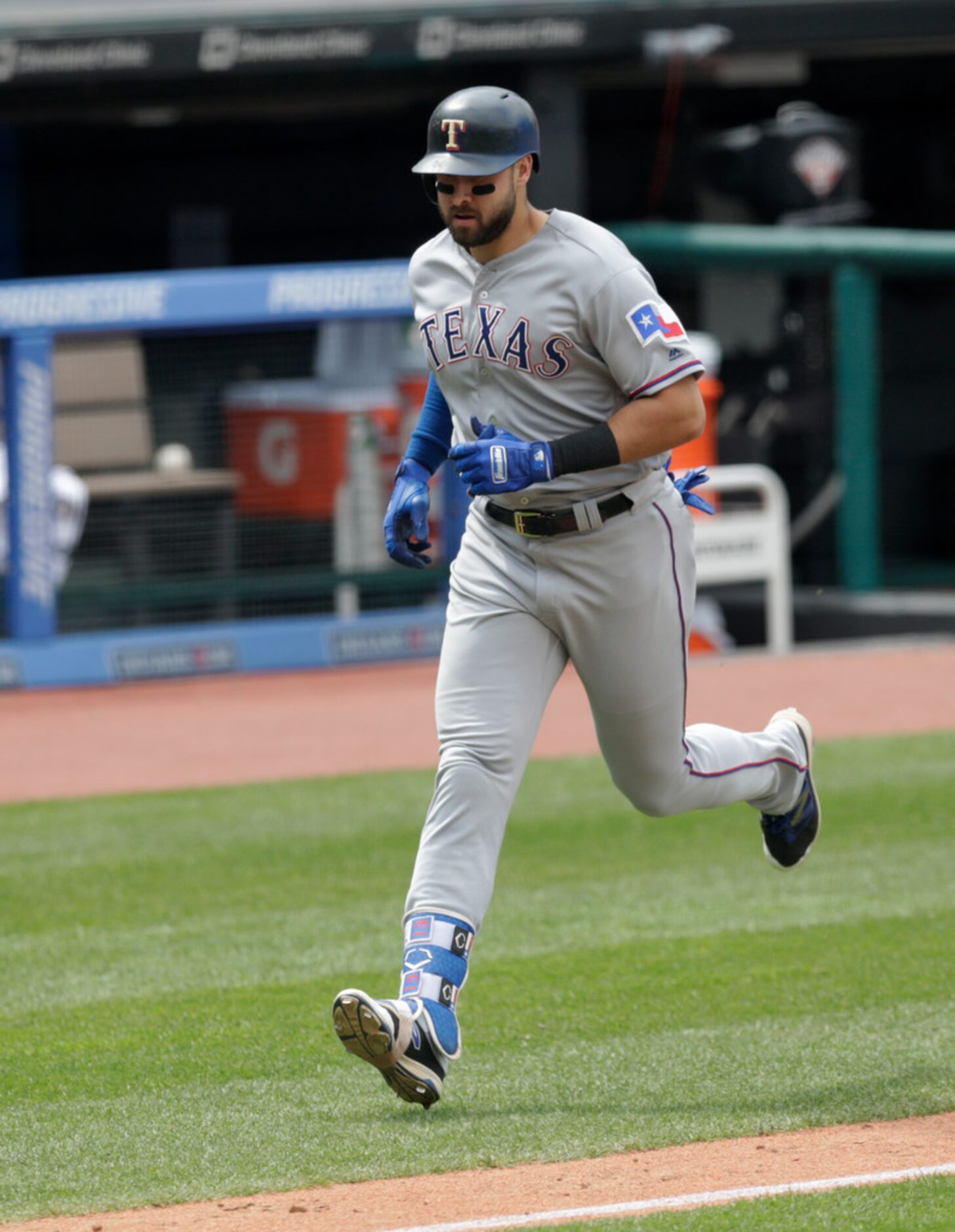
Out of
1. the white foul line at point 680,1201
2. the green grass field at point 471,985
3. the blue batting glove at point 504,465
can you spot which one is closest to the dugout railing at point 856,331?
the green grass field at point 471,985

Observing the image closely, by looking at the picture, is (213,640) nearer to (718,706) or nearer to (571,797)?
(718,706)

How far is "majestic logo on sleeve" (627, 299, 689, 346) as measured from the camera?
396 centimetres

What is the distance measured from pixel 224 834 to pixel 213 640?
454 centimetres

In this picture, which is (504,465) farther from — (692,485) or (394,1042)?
(394,1042)

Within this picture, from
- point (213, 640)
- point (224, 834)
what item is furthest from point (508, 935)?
point (213, 640)

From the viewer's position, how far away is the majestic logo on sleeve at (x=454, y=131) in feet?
13.0

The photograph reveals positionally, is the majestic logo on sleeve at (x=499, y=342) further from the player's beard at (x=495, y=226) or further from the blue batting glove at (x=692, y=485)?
the blue batting glove at (x=692, y=485)

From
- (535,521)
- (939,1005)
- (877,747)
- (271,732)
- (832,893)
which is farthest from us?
(271,732)

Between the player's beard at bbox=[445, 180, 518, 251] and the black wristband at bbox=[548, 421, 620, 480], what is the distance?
43cm

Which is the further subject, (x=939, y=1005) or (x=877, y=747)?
(x=877, y=747)

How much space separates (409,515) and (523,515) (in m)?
0.34

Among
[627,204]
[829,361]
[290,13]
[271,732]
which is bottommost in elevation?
[271,732]

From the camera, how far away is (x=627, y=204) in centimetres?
1731

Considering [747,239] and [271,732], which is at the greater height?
[747,239]
